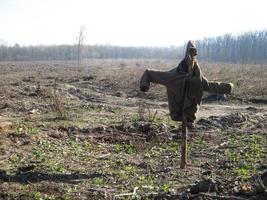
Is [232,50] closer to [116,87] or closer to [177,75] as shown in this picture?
[116,87]

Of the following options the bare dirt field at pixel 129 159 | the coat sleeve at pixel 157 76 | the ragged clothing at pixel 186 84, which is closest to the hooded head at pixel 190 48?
the ragged clothing at pixel 186 84

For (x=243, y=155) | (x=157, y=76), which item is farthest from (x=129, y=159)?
(x=243, y=155)

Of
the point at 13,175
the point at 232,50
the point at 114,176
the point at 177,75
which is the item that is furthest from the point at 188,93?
the point at 232,50

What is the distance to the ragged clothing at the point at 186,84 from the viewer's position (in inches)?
308

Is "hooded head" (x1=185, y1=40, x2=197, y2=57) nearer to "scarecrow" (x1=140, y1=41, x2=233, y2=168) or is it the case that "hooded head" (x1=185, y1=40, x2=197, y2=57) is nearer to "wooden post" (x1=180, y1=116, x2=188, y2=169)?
"scarecrow" (x1=140, y1=41, x2=233, y2=168)

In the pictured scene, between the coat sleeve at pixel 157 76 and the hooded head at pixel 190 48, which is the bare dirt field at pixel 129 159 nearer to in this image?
the coat sleeve at pixel 157 76

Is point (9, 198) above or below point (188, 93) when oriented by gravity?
below

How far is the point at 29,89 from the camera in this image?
83.0 ft

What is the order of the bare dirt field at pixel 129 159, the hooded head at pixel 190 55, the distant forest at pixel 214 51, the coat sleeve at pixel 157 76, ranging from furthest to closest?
the distant forest at pixel 214 51
the coat sleeve at pixel 157 76
the hooded head at pixel 190 55
the bare dirt field at pixel 129 159

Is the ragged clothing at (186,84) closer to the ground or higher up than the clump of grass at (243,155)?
higher up

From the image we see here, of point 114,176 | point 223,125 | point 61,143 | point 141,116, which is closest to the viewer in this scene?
point 114,176

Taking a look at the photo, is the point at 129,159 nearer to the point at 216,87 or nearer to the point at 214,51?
the point at 216,87

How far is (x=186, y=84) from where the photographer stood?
25.7 ft

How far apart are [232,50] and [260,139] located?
94337 mm
